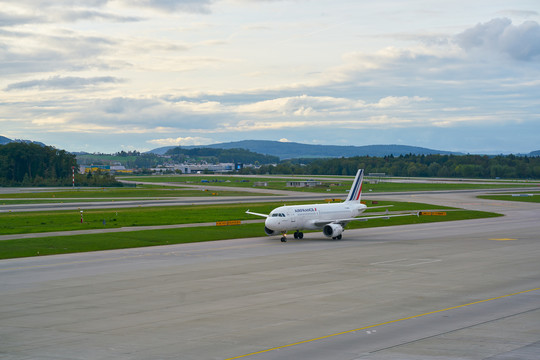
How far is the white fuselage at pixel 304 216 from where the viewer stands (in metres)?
56.9

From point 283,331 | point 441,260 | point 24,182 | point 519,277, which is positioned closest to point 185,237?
point 441,260

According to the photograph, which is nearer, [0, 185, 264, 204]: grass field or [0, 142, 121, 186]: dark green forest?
[0, 185, 264, 204]: grass field

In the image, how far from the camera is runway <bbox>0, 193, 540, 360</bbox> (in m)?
21.7

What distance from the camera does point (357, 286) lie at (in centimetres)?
3394

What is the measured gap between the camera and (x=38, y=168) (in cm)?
19000

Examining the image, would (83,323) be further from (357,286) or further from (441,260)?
(441,260)

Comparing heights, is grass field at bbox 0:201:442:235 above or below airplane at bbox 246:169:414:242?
below

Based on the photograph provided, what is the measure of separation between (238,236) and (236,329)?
36501mm

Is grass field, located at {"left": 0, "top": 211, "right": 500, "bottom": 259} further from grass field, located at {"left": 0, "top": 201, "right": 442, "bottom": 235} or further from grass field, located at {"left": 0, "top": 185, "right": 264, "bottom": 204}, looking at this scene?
grass field, located at {"left": 0, "top": 185, "right": 264, "bottom": 204}

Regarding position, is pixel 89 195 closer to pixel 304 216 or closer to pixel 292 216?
pixel 304 216

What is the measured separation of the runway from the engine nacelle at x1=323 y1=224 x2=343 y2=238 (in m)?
5.22

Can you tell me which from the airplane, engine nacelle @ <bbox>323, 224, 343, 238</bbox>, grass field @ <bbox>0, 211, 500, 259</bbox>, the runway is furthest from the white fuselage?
the runway

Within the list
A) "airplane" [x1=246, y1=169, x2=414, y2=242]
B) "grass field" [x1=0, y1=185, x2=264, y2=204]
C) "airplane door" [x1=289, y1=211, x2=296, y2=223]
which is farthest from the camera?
"grass field" [x1=0, y1=185, x2=264, y2=204]

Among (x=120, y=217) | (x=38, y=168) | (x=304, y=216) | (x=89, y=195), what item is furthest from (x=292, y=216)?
(x=38, y=168)
